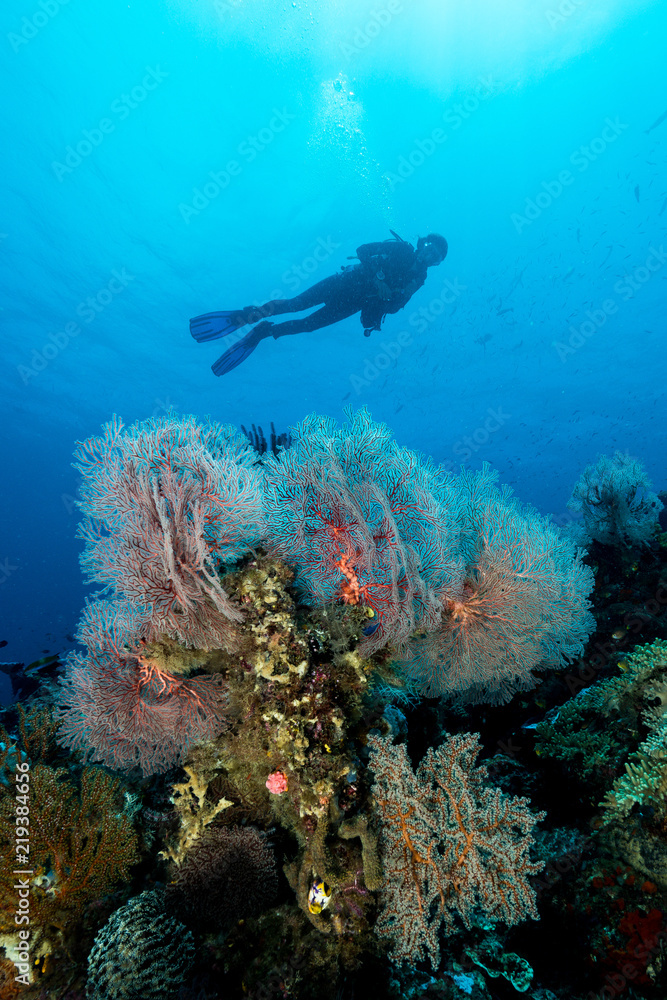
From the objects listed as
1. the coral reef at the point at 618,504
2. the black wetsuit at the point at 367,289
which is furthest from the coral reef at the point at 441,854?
the black wetsuit at the point at 367,289

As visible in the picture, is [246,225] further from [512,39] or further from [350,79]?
[512,39]

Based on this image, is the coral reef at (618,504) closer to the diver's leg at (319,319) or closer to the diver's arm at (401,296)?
the diver's arm at (401,296)

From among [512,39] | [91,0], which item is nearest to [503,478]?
[512,39]

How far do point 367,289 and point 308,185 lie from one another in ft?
85.7

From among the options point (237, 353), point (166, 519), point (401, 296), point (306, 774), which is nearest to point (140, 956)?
point (306, 774)

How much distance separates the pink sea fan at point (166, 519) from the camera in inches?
127

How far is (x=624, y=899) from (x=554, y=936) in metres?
0.69

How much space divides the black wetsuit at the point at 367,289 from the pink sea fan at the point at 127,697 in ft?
39.9

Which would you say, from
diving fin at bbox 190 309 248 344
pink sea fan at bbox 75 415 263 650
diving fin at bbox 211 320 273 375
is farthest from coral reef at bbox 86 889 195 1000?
diving fin at bbox 190 309 248 344

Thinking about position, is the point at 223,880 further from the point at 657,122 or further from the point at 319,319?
the point at 657,122

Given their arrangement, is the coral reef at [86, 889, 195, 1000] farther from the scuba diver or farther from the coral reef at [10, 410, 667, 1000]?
the scuba diver

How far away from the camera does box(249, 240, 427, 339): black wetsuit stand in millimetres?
13555

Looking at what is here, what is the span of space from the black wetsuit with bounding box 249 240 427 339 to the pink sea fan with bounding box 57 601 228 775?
479 inches

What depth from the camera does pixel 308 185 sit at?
3209cm
